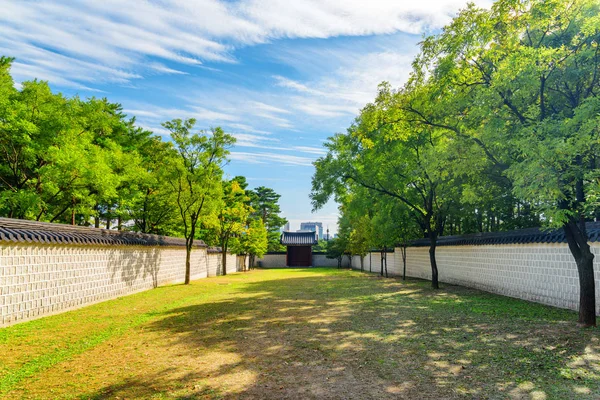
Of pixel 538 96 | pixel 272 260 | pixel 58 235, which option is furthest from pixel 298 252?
pixel 538 96

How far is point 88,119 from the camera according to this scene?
18984 mm

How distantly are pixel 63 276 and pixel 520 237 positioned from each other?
14196 millimetres

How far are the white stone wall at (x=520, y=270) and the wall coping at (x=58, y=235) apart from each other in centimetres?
1349

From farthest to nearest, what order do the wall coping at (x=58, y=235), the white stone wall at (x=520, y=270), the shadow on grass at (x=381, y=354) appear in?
the white stone wall at (x=520, y=270), the wall coping at (x=58, y=235), the shadow on grass at (x=381, y=354)

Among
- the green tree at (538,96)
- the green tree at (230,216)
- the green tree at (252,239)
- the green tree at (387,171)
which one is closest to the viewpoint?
the green tree at (538,96)

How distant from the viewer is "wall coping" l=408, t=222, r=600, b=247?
9.48 metres

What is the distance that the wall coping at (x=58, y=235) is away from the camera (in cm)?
832

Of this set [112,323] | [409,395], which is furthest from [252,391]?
[112,323]

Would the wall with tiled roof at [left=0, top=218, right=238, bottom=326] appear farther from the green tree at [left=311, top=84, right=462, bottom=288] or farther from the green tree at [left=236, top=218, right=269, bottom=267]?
the green tree at [left=236, top=218, right=269, bottom=267]

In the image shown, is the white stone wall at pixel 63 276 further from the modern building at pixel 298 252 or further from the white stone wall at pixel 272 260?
the modern building at pixel 298 252

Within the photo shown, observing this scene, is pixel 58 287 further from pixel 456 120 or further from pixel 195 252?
pixel 195 252

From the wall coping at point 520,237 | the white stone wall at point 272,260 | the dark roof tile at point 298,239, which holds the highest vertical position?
the wall coping at point 520,237

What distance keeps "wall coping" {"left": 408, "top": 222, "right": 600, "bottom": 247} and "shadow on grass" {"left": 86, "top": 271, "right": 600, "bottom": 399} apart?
2046 millimetres

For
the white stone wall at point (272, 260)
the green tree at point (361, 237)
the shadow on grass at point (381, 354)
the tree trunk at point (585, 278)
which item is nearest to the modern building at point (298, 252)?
the white stone wall at point (272, 260)
